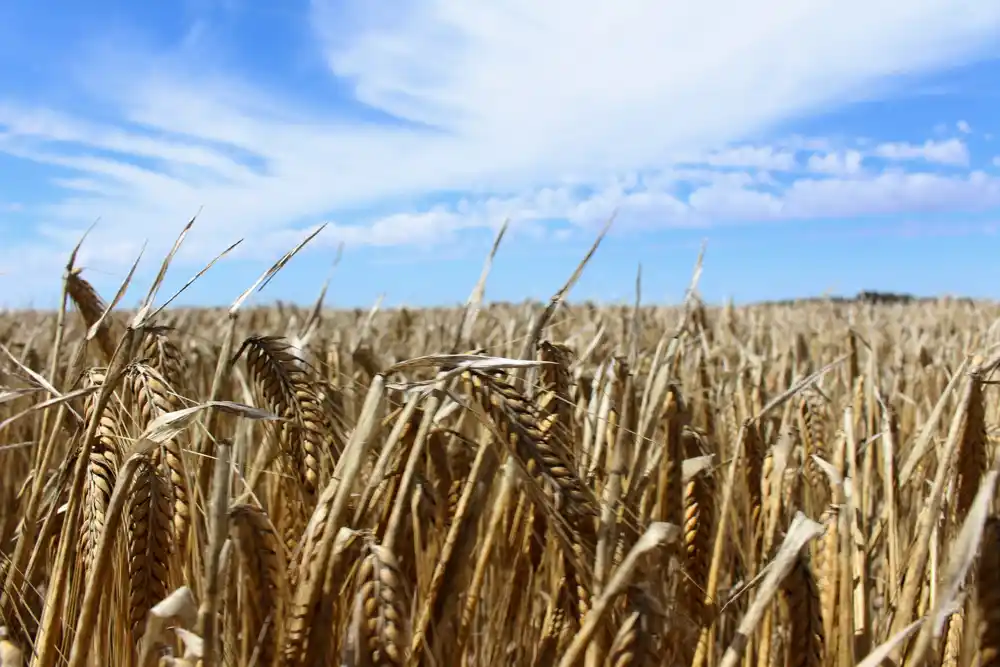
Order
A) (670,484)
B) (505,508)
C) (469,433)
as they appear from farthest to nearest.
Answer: (469,433) < (670,484) < (505,508)

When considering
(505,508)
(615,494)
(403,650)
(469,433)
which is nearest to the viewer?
(403,650)

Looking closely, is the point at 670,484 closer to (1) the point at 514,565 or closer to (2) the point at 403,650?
(1) the point at 514,565

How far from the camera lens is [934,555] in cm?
126

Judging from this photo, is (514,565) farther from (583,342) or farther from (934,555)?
(583,342)

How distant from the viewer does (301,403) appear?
3.31 ft

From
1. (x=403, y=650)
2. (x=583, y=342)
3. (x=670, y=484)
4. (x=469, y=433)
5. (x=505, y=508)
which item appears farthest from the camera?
(x=583, y=342)

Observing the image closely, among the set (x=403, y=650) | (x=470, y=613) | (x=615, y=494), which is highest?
(x=615, y=494)

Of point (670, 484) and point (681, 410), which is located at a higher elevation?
point (681, 410)

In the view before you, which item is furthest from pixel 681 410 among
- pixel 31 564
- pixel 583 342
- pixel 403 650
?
pixel 583 342

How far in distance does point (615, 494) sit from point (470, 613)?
0.41 m

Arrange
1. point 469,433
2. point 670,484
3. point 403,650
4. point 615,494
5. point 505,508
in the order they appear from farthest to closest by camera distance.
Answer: point 469,433 → point 670,484 → point 505,508 → point 615,494 → point 403,650

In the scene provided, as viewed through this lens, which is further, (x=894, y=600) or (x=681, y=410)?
(x=681, y=410)

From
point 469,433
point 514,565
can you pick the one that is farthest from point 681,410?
point 469,433

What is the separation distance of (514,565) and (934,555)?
0.64 meters
